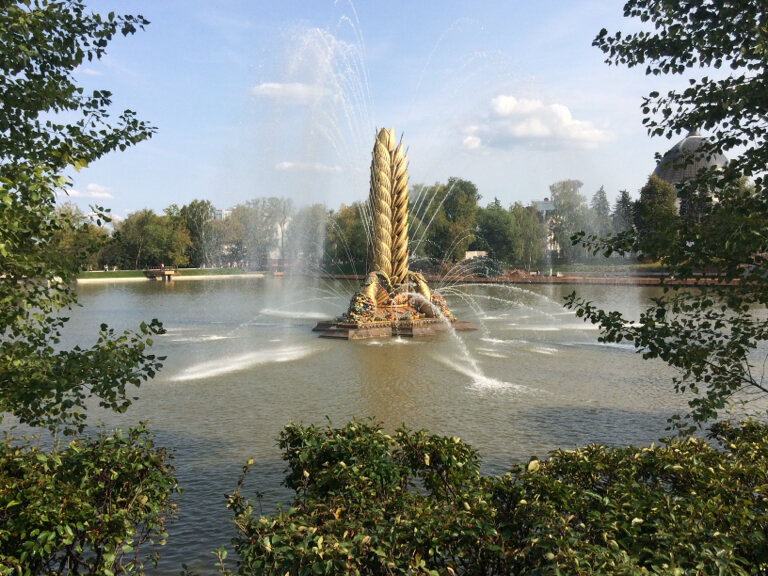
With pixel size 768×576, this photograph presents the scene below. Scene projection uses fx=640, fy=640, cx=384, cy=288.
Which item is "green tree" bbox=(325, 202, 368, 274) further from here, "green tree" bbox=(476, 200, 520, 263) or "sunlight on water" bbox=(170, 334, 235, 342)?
"sunlight on water" bbox=(170, 334, 235, 342)

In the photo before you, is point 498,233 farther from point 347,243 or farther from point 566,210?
point 347,243

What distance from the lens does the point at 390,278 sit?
82.6ft

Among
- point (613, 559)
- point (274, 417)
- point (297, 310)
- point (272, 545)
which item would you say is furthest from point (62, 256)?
point (297, 310)

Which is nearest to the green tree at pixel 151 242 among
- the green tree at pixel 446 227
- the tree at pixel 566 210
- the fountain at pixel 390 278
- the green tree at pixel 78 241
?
the green tree at pixel 446 227

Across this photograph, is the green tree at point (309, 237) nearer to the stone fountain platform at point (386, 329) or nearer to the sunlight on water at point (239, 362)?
the stone fountain platform at point (386, 329)

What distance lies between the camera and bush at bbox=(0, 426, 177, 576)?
4539mm

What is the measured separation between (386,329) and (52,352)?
60.5 feet

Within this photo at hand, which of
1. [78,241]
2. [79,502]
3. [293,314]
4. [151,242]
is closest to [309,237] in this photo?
[151,242]

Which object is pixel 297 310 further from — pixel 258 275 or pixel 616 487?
pixel 258 275

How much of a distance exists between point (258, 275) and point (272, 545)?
316 feet

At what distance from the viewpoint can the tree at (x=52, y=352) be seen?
15.8 feet

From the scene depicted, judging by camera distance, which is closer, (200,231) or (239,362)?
(239,362)

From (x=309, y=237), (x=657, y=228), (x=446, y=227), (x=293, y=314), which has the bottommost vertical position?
(x=293, y=314)

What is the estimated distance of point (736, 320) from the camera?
5.45 metres
